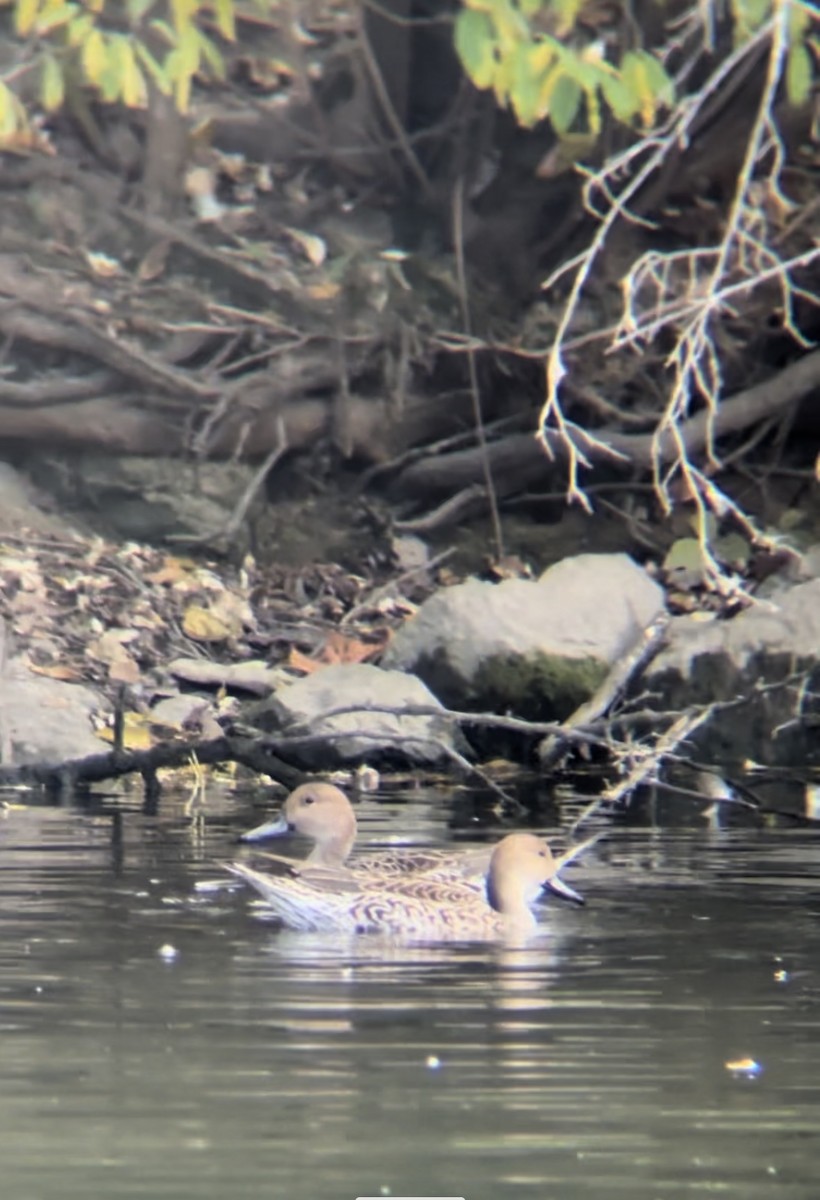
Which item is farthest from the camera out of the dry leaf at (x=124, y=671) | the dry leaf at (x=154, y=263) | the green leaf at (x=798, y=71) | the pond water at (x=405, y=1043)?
the dry leaf at (x=154, y=263)

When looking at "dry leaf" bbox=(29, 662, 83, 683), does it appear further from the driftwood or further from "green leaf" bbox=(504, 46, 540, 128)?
"green leaf" bbox=(504, 46, 540, 128)

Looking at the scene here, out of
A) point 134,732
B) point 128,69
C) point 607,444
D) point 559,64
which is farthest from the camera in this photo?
point 607,444

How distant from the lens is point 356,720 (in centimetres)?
1322

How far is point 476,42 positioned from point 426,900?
4.24 m

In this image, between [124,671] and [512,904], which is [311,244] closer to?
[124,671]

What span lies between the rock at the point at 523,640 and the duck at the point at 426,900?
189 inches

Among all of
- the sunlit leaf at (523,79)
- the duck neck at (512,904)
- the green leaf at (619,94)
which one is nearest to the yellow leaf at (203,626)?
the green leaf at (619,94)

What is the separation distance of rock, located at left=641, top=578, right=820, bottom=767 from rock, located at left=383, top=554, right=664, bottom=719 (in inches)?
12.5

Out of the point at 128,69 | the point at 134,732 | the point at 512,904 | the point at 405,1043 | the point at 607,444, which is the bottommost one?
the point at 405,1043

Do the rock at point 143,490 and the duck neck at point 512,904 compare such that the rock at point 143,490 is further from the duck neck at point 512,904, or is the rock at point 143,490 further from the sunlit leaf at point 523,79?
the duck neck at point 512,904

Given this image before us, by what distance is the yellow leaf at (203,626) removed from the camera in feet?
50.4

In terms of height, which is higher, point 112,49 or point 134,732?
point 112,49

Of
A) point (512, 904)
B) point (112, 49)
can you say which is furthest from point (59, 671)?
point (512, 904)

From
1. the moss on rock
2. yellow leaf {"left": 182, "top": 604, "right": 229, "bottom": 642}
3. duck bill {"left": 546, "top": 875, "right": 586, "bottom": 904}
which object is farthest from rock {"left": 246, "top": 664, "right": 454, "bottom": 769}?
duck bill {"left": 546, "top": 875, "right": 586, "bottom": 904}
